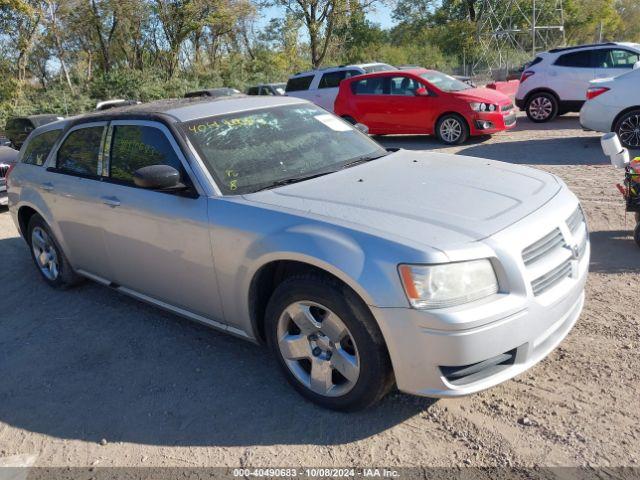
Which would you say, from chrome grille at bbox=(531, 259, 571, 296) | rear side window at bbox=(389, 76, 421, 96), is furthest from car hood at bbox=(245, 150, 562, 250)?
rear side window at bbox=(389, 76, 421, 96)

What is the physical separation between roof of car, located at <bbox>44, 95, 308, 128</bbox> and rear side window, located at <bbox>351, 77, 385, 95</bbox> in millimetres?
8609

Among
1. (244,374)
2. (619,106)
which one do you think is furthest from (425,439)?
(619,106)

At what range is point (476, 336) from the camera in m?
2.67

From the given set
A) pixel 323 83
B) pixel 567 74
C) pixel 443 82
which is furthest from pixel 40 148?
pixel 567 74

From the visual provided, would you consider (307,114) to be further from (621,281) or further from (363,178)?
(621,281)

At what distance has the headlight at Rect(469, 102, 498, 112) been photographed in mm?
11578

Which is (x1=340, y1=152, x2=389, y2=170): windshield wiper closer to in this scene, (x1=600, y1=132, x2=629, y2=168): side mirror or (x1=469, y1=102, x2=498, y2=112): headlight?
(x1=600, y1=132, x2=629, y2=168): side mirror

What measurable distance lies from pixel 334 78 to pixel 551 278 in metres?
13.3

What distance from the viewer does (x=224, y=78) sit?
32.3 meters

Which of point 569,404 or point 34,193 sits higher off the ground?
point 34,193

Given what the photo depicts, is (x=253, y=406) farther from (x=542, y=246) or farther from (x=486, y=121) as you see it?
(x=486, y=121)

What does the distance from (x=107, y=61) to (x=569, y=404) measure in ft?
109

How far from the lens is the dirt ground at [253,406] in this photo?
2.88m

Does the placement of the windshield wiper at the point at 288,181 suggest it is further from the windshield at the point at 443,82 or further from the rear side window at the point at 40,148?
the windshield at the point at 443,82
